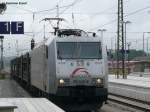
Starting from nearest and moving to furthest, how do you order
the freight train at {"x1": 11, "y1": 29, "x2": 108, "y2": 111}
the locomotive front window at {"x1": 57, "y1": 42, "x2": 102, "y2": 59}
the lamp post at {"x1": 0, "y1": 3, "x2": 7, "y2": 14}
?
the freight train at {"x1": 11, "y1": 29, "x2": 108, "y2": 111}, the locomotive front window at {"x1": 57, "y1": 42, "x2": 102, "y2": 59}, the lamp post at {"x1": 0, "y1": 3, "x2": 7, "y2": 14}

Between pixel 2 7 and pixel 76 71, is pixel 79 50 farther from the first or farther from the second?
pixel 2 7

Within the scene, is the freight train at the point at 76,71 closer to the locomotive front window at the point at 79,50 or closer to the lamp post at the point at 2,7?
the locomotive front window at the point at 79,50

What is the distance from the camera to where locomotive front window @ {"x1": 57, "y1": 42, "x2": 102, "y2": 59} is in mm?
20109

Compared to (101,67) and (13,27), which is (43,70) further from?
(13,27)

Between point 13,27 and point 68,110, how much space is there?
21977 mm

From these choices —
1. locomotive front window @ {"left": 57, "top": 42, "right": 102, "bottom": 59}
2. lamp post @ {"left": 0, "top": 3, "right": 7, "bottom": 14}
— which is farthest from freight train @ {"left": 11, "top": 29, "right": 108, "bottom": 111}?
lamp post @ {"left": 0, "top": 3, "right": 7, "bottom": 14}

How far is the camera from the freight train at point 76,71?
63.6ft

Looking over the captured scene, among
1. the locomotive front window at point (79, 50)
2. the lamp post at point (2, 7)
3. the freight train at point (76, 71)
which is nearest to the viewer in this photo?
the freight train at point (76, 71)

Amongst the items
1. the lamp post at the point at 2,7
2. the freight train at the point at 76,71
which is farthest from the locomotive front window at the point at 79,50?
the lamp post at the point at 2,7

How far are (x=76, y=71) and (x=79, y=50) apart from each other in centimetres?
105

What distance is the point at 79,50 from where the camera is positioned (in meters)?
20.4

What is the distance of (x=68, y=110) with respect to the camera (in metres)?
19.8

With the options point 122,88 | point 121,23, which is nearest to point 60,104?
point 122,88

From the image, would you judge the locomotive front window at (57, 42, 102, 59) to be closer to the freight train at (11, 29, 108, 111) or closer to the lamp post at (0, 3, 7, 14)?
the freight train at (11, 29, 108, 111)
